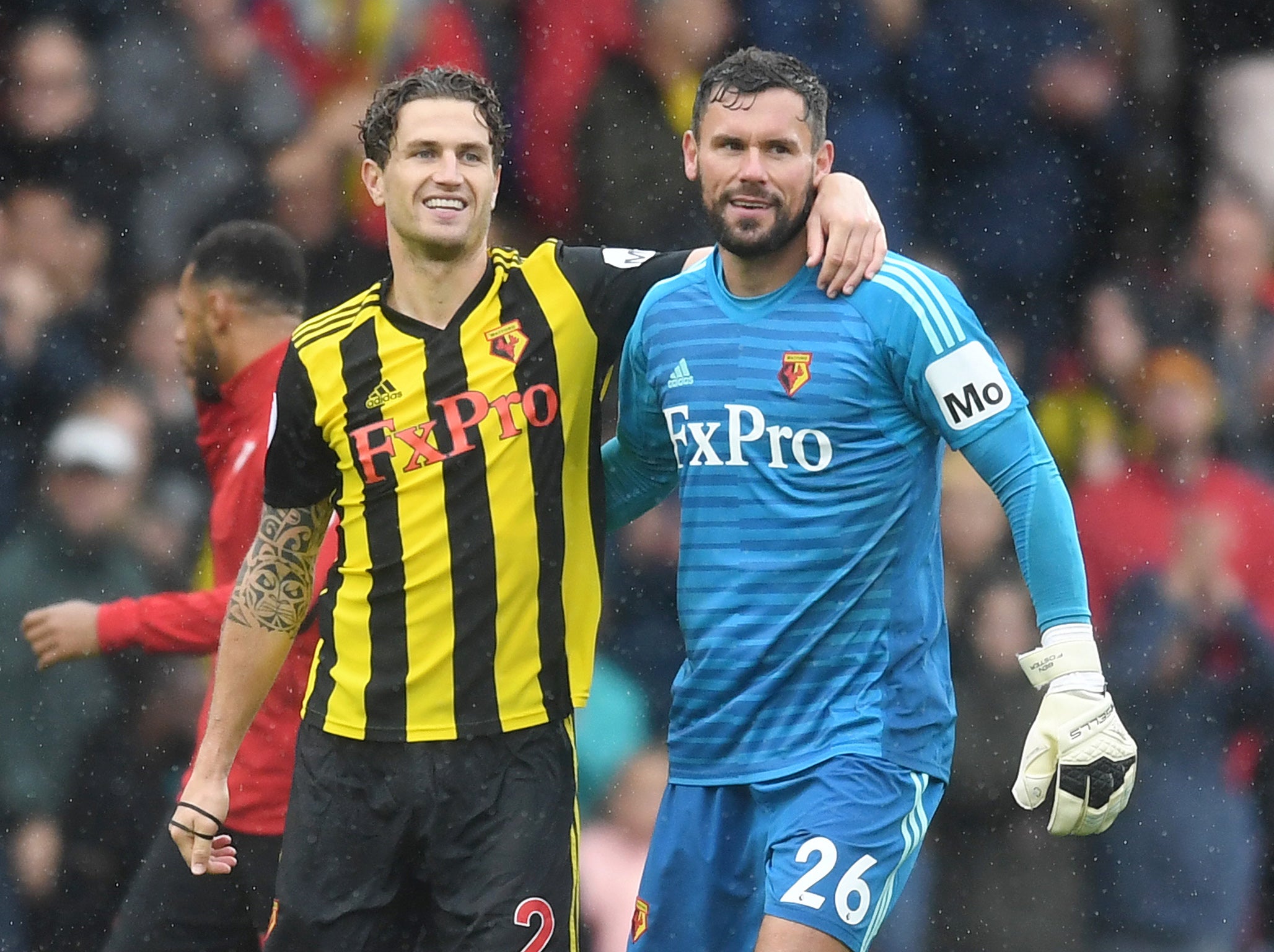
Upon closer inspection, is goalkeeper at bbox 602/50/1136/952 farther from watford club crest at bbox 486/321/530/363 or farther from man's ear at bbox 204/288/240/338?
man's ear at bbox 204/288/240/338

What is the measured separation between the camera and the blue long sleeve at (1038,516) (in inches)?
139

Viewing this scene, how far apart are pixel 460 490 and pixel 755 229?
81 cm

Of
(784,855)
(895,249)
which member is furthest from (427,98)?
(895,249)

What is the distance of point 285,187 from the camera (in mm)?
6734

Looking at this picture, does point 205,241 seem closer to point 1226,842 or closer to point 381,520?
point 381,520

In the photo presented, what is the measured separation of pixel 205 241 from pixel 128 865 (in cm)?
217

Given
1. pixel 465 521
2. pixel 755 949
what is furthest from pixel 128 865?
pixel 755 949

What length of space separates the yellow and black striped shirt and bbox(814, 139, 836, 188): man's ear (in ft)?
1.43

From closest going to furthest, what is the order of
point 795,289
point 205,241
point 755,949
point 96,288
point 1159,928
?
point 755,949 → point 795,289 → point 205,241 → point 1159,928 → point 96,288

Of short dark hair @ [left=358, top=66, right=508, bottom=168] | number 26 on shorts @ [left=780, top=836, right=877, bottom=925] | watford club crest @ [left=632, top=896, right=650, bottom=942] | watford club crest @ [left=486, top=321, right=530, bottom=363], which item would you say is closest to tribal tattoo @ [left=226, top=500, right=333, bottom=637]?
watford club crest @ [left=486, top=321, right=530, bottom=363]

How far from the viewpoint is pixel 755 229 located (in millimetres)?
3729

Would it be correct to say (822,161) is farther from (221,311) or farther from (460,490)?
(221,311)

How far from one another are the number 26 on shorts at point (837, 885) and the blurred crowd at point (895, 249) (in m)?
2.41

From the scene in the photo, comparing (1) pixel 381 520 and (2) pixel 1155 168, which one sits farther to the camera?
(2) pixel 1155 168
